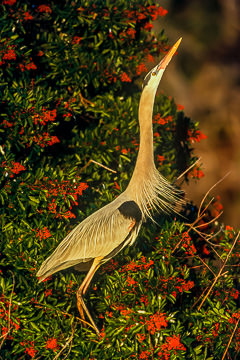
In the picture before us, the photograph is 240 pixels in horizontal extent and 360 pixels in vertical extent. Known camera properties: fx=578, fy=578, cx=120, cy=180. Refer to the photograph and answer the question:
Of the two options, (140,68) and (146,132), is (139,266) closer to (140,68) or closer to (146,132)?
(146,132)

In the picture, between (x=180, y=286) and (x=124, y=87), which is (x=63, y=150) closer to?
(x=124, y=87)

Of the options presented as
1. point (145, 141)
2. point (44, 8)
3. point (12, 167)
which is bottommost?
point (145, 141)

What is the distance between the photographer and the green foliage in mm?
3379

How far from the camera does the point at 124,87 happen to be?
4699mm

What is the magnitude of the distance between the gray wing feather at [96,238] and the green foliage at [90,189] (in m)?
0.14

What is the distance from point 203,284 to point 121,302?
2.49 ft

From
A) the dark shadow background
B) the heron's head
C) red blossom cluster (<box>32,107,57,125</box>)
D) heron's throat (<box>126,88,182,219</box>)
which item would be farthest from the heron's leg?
the dark shadow background

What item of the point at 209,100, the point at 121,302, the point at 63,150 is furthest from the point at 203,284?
the point at 209,100

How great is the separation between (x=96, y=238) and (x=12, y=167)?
71 cm

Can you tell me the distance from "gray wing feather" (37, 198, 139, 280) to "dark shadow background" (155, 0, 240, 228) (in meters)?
3.74

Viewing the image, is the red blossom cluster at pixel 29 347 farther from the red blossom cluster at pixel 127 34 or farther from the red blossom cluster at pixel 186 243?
the red blossom cluster at pixel 127 34

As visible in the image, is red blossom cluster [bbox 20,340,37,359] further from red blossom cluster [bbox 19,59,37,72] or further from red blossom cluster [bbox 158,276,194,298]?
red blossom cluster [bbox 19,59,37,72]

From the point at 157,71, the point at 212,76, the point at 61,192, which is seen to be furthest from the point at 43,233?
the point at 212,76

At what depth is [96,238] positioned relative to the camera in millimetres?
3557
